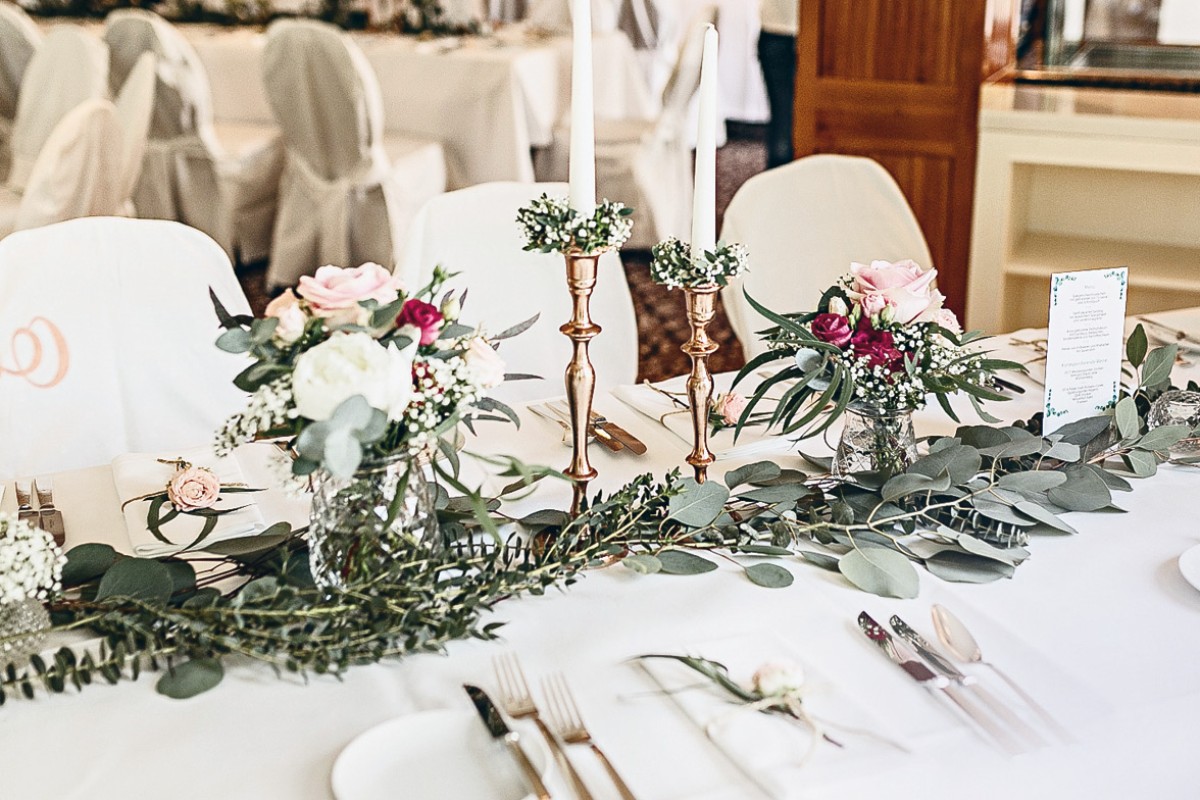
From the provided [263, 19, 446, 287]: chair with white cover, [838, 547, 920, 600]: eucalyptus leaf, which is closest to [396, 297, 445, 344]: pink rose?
[838, 547, 920, 600]: eucalyptus leaf

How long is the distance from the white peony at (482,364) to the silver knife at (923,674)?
1.34 feet

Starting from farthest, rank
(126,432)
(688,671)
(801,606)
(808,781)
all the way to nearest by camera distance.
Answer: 1. (126,432)
2. (801,606)
3. (688,671)
4. (808,781)

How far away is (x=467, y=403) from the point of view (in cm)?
117

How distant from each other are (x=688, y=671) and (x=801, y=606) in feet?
0.55

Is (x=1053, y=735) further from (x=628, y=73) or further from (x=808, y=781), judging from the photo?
(x=628, y=73)

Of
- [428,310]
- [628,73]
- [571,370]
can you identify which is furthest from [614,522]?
[628,73]

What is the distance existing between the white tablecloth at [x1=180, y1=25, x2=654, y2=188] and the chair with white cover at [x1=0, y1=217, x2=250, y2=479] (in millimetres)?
2597

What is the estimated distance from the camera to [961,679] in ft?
3.57

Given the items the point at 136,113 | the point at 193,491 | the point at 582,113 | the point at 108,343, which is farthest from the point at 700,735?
the point at 136,113

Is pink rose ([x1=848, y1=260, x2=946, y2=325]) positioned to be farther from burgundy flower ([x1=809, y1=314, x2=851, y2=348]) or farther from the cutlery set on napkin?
the cutlery set on napkin

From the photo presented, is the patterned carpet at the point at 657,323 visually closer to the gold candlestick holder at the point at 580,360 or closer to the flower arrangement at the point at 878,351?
the flower arrangement at the point at 878,351

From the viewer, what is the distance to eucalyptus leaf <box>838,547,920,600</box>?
125 centimetres

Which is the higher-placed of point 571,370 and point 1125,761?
point 571,370

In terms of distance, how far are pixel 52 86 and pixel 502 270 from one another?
8.32ft
